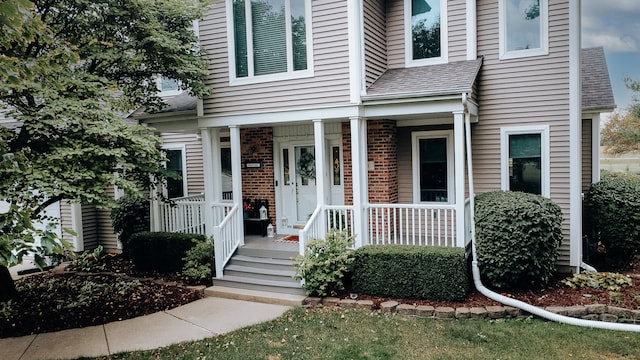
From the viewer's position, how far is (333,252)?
7500mm

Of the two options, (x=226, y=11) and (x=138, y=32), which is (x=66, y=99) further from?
(x=226, y=11)

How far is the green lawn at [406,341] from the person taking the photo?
208 inches

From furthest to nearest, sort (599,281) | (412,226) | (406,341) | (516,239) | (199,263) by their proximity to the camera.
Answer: (199,263), (412,226), (599,281), (516,239), (406,341)

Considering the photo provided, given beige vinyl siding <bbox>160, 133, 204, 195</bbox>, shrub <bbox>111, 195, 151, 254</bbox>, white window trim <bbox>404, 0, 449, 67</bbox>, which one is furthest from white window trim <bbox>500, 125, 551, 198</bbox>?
shrub <bbox>111, 195, 151, 254</bbox>

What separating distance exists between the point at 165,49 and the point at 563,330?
27.0 feet

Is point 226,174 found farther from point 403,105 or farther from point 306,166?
point 403,105

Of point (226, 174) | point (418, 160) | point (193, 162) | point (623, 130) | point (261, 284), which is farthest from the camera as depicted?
point (623, 130)

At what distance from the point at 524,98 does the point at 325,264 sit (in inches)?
204

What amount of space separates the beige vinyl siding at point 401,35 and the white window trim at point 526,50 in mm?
729

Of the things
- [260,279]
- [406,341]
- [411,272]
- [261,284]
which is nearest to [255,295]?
[261,284]

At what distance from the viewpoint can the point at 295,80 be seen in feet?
27.8

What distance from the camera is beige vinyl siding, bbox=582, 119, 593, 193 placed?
941cm

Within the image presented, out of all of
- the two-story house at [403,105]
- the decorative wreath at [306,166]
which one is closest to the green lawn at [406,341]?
the two-story house at [403,105]

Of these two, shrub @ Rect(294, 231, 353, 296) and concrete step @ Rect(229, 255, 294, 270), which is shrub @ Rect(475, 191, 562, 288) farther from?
concrete step @ Rect(229, 255, 294, 270)
